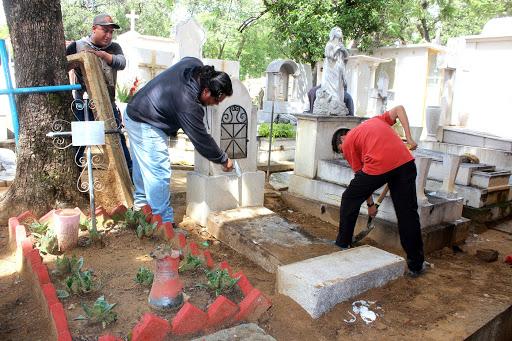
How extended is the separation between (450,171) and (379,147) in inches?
88.2

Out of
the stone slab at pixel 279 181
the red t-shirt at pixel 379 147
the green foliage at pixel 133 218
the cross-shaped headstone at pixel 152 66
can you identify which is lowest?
the stone slab at pixel 279 181

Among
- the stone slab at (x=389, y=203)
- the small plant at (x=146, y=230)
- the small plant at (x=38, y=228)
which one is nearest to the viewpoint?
the small plant at (x=38, y=228)

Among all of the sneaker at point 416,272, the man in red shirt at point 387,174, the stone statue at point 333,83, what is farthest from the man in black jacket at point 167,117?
the stone statue at point 333,83

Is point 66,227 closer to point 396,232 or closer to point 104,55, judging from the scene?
point 104,55

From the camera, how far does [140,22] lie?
26203mm

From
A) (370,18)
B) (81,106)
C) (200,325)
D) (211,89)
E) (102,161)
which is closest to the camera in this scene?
(200,325)

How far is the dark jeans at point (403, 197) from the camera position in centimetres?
332

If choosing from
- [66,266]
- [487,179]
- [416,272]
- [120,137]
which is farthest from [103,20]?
[487,179]

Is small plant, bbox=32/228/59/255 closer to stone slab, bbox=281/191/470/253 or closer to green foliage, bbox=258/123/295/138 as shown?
stone slab, bbox=281/191/470/253

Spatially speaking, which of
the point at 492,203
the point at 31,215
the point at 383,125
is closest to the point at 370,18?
the point at 492,203

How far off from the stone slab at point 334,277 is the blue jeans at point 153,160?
49.5 inches

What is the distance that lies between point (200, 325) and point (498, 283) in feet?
9.21

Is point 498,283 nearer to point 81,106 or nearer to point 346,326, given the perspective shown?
point 346,326

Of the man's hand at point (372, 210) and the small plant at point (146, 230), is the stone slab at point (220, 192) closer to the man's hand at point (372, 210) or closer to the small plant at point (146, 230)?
the small plant at point (146, 230)
